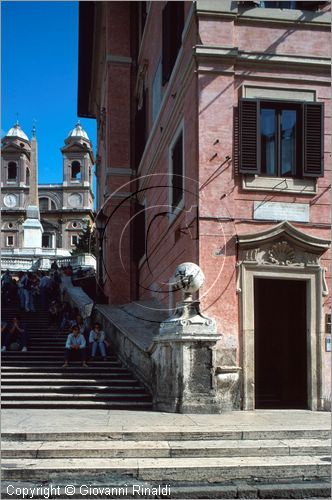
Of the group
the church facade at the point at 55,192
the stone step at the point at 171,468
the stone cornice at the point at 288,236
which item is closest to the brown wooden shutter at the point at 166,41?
the stone cornice at the point at 288,236

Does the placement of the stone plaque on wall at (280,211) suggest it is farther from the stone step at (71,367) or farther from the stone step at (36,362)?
the stone step at (36,362)

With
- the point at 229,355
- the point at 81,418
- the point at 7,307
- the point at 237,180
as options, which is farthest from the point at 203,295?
the point at 7,307

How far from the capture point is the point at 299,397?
14.6 meters

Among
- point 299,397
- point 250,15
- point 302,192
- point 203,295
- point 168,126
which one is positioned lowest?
point 299,397

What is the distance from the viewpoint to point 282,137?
1481 cm

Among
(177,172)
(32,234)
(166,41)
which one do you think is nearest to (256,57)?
(177,172)

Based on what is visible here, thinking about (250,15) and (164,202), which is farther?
(164,202)

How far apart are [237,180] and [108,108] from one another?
12793 mm

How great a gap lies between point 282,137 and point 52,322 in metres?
10.4

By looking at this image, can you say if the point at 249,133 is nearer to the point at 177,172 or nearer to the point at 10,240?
the point at 177,172

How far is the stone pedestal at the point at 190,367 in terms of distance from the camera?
1252 cm

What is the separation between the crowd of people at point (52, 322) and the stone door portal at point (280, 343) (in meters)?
3.85

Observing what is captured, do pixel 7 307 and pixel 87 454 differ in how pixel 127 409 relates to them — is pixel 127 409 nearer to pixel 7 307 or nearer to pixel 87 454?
pixel 87 454

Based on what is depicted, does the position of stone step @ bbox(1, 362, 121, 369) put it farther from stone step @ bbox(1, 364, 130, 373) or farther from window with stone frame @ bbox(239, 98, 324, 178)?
window with stone frame @ bbox(239, 98, 324, 178)
